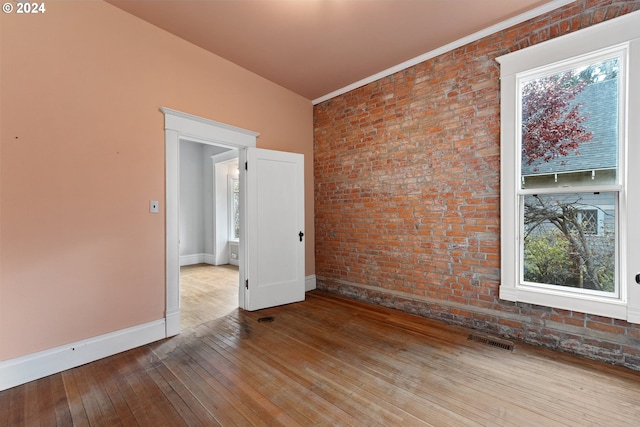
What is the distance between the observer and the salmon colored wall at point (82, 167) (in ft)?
6.82

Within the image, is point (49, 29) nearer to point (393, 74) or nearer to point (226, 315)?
point (226, 315)

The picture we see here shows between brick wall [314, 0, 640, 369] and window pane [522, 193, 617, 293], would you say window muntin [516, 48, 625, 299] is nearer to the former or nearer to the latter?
window pane [522, 193, 617, 293]

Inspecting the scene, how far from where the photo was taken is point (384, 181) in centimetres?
374

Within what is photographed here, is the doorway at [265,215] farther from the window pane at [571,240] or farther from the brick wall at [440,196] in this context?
the window pane at [571,240]

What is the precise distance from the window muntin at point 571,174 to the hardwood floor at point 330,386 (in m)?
0.79

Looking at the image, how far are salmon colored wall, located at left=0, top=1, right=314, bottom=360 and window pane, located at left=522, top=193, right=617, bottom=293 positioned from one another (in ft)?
12.4

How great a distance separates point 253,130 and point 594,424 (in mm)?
4153

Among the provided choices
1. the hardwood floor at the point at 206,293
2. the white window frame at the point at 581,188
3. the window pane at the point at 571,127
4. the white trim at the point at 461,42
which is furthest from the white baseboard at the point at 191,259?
the window pane at the point at 571,127

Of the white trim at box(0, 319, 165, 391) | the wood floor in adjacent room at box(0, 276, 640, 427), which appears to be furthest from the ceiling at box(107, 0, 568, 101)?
the wood floor in adjacent room at box(0, 276, 640, 427)

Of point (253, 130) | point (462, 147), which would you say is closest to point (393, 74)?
point (462, 147)

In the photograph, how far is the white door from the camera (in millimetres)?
3635

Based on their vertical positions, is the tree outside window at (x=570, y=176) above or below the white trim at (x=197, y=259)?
above

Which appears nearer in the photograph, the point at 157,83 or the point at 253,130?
the point at 157,83

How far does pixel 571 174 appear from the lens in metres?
2.49
